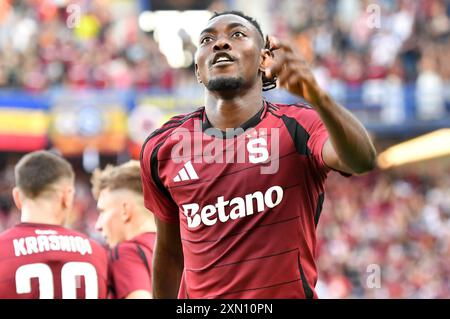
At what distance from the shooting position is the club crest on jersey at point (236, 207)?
375cm

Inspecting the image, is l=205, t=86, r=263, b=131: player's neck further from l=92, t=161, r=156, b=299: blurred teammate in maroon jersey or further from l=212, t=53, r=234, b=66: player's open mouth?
l=92, t=161, r=156, b=299: blurred teammate in maroon jersey

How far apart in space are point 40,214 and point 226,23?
71.9 inches

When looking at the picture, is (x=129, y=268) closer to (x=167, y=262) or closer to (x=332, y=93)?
(x=167, y=262)

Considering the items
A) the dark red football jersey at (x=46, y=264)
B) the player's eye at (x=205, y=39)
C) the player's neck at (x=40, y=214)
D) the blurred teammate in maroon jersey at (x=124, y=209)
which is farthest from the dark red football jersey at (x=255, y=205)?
the blurred teammate in maroon jersey at (x=124, y=209)

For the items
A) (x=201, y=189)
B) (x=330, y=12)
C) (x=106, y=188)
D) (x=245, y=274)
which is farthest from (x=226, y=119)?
(x=330, y=12)

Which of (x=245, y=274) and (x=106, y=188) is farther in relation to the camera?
(x=106, y=188)

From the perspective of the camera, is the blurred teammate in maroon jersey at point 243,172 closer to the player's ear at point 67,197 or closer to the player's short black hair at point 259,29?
the player's short black hair at point 259,29

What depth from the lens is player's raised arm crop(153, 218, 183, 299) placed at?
433cm

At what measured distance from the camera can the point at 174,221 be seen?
427cm

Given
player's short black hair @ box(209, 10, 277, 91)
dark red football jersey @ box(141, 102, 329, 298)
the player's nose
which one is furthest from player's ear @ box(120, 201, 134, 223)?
the player's nose

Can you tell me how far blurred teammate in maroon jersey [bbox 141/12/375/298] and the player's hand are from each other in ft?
0.38

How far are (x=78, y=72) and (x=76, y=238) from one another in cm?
1517
